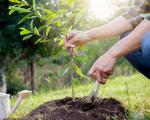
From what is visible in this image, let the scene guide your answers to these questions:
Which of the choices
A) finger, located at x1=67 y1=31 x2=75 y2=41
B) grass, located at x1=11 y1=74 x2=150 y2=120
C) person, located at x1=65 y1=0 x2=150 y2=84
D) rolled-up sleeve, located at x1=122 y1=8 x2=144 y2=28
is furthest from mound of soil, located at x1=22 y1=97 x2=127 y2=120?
rolled-up sleeve, located at x1=122 y1=8 x2=144 y2=28

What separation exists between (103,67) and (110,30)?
551 millimetres

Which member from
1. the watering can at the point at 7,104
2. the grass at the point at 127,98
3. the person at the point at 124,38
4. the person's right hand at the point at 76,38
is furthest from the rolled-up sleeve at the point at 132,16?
the watering can at the point at 7,104

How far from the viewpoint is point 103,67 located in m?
2.66

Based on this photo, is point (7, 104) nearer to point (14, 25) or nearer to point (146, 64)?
point (146, 64)

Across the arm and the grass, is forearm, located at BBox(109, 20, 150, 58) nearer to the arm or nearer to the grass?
the arm

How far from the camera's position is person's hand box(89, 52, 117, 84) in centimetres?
265

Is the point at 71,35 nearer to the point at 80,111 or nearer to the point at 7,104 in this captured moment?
the point at 80,111

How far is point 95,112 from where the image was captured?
325 cm

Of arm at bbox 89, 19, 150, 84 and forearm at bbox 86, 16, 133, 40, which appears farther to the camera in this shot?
forearm at bbox 86, 16, 133, 40

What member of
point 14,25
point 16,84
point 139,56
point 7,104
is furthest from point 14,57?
point 139,56

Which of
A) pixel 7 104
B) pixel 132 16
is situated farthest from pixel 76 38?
pixel 7 104

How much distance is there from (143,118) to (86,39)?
62cm

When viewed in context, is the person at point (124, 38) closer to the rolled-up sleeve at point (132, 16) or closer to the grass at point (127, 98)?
the rolled-up sleeve at point (132, 16)

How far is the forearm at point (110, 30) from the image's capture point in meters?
3.15
